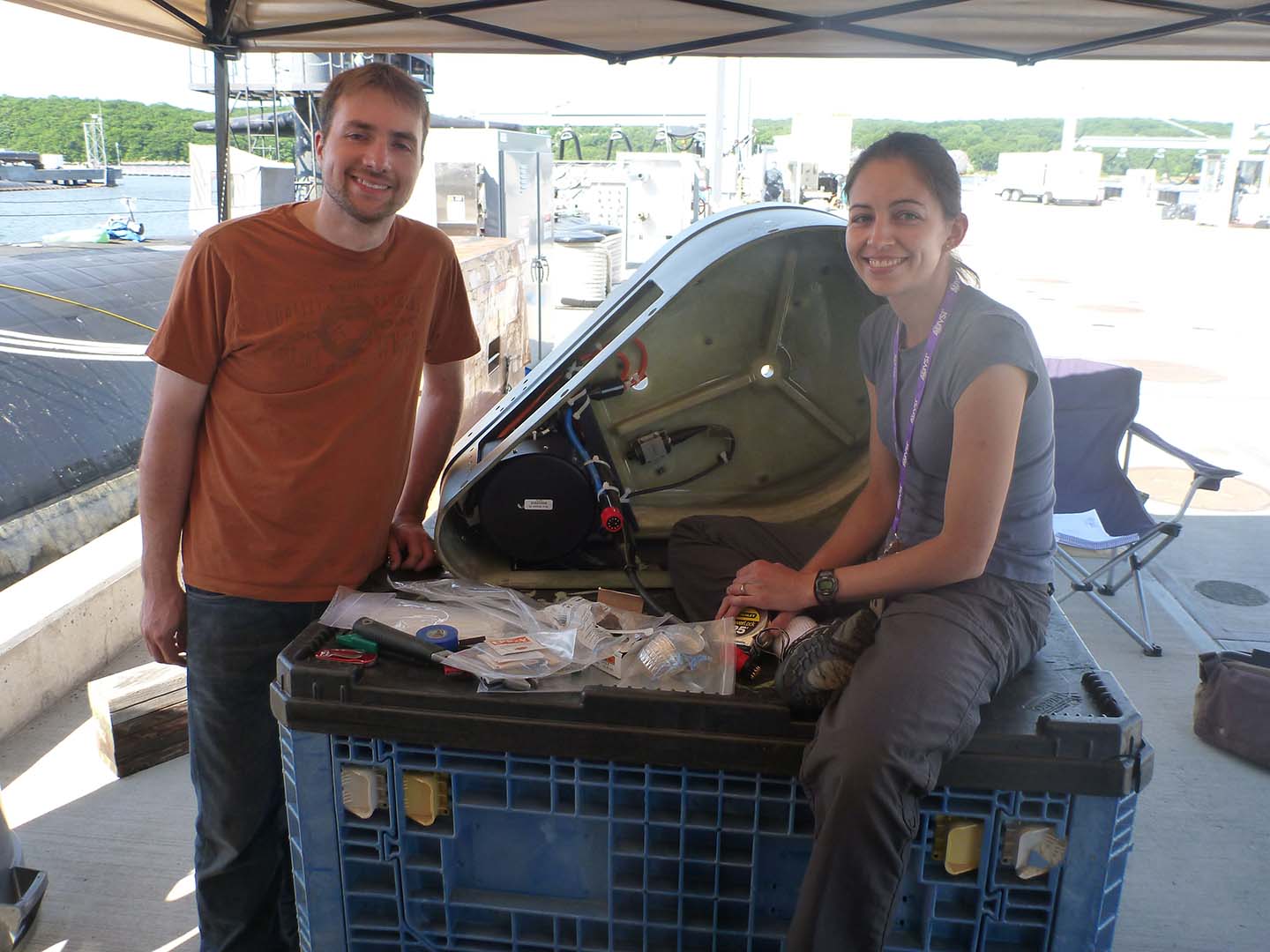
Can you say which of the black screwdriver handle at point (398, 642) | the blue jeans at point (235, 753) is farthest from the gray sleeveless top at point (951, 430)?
the blue jeans at point (235, 753)

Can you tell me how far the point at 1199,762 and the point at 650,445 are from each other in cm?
216

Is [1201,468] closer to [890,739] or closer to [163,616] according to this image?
[890,739]

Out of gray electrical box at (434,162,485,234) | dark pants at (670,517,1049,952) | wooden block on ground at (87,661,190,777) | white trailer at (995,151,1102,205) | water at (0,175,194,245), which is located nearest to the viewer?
dark pants at (670,517,1049,952)

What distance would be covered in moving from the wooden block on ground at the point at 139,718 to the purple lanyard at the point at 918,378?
2.37 meters

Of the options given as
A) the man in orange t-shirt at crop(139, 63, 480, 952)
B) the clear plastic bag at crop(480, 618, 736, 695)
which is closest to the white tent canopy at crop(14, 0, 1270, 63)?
the man in orange t-shirt at crop(139, 63, 480, 952)

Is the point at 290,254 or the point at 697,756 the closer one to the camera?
the point at 697,756

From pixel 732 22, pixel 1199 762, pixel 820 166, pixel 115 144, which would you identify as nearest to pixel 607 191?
pixel 732 22

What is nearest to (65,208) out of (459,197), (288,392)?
(459,197)

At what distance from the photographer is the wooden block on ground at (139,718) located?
298cm

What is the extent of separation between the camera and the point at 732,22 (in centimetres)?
330

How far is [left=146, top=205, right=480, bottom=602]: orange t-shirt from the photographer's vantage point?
192cm

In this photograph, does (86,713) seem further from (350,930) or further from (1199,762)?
(1199,762)

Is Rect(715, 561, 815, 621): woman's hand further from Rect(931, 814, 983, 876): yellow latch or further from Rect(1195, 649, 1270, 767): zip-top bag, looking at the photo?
Rect(1195, 649, 1270, 767): zip-top bag

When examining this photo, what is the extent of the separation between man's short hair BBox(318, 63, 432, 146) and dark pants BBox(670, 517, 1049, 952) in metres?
1.36
